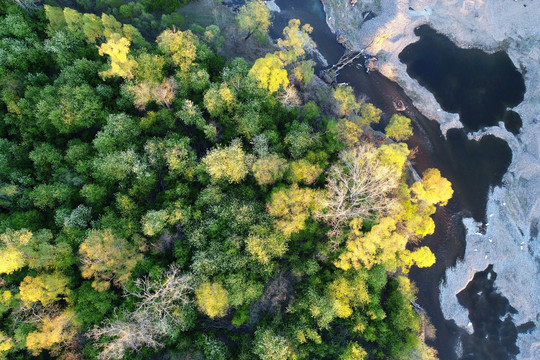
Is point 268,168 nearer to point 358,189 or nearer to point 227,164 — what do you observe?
point 227,164

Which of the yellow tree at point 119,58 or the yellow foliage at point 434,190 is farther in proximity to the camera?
the yellow foliage at point 434,190

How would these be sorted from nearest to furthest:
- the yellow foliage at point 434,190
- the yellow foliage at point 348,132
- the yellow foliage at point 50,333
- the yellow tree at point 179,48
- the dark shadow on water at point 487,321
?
the yellow foliage at point 50,333 < the yellow foliage at point 434,190 < the yellow tree at point 179,48 < the yellow foliage at point 348,132 < the dark shadow on water at point 487,321

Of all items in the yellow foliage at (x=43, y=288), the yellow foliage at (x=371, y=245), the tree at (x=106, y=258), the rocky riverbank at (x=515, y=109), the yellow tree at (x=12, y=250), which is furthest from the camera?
the rocky riverbank at (x=515, y=109)

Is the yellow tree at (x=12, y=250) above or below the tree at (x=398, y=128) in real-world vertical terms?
below

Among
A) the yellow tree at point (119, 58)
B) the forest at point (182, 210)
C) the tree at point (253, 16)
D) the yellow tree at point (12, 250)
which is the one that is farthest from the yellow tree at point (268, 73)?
the yellow tree at point (12, 250)

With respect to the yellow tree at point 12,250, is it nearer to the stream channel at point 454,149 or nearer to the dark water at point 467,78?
the stream channel at point 454,149

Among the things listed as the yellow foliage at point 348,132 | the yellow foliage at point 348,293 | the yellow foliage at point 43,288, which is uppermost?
the yellow foliage at point 348,132

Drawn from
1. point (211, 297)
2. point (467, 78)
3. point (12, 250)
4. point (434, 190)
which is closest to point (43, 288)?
point (12, 250)
